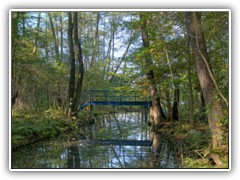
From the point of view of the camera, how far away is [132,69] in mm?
A: 7523

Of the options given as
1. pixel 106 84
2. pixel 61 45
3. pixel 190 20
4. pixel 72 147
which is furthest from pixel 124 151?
pixel 61 45

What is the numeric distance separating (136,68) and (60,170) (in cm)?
474

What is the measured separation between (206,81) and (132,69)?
12.2 feet

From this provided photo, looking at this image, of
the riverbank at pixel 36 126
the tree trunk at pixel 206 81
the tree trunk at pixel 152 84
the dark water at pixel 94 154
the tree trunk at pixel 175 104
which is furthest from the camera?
the tree trunk at pixel 175 104

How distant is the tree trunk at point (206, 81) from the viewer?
369cm

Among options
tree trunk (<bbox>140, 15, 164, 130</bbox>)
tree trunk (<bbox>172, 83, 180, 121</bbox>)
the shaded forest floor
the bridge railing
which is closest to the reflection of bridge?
the bridge railing

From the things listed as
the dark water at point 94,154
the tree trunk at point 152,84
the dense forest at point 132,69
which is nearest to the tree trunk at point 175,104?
the dense forest at point 132,69

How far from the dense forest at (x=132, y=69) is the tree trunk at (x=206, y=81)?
1 cm

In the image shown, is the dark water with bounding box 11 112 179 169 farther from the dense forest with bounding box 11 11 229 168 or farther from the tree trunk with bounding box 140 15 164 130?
the tree trunk with bounding box 140 15 164 130

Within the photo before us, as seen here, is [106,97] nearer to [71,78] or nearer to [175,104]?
[71,78]

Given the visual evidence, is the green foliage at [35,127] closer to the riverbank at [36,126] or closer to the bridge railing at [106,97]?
the riverbank at [36,126]

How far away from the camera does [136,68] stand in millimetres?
7586

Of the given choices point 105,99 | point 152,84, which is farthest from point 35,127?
point 105,99
